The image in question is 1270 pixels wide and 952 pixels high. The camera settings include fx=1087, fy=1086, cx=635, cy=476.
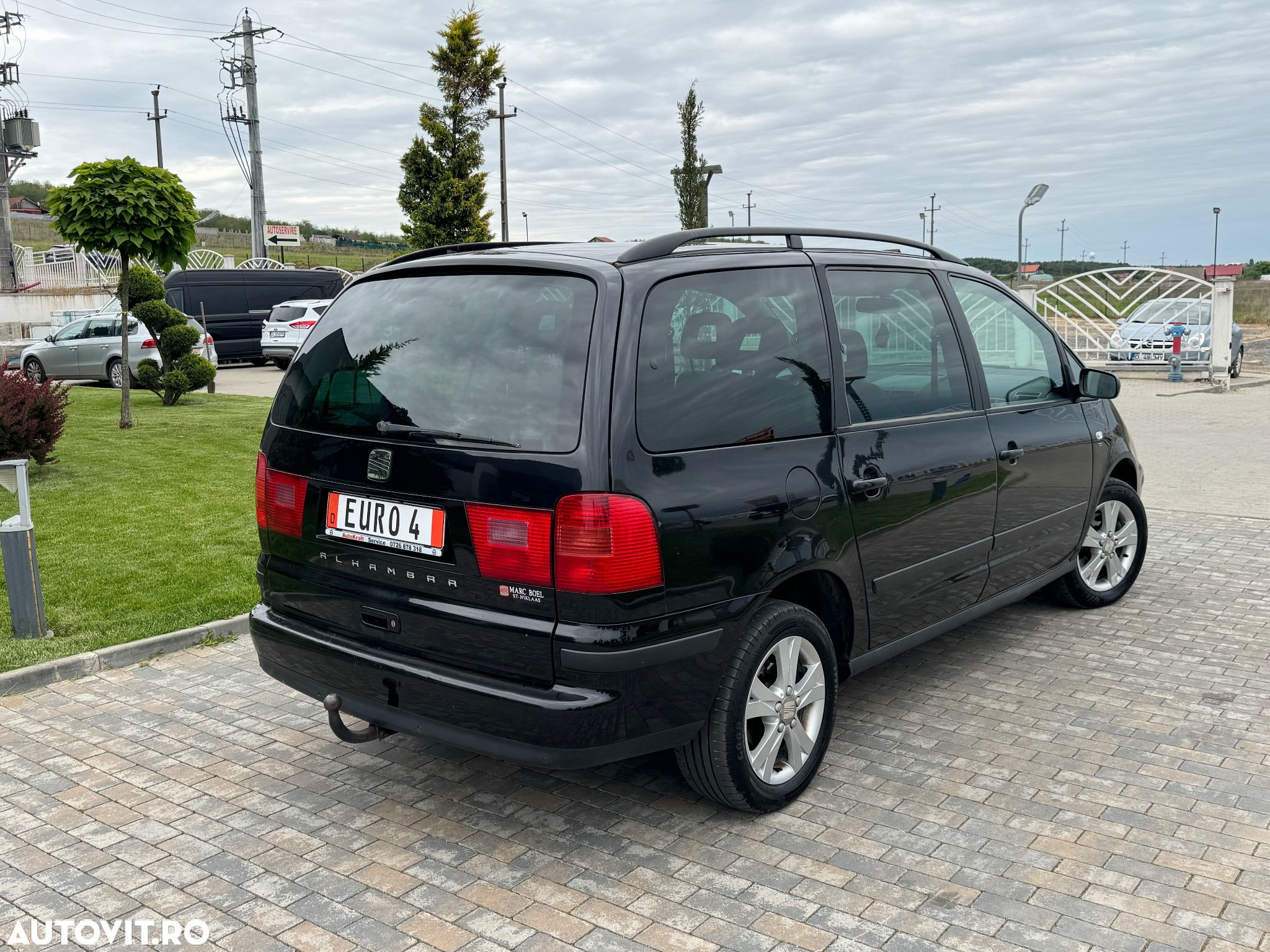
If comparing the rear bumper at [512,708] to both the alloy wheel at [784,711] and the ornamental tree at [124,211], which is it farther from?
the ornamental tree at [124,211]

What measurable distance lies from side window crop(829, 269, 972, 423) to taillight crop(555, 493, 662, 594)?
1305 mm

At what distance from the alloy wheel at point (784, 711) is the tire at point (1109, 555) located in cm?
276

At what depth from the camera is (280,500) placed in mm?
3932

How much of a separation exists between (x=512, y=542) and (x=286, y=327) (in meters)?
23.9

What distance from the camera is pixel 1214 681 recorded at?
16.4 feet

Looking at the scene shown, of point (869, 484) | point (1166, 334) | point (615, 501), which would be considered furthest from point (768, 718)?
point (1166, 334)

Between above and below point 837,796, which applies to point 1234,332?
above

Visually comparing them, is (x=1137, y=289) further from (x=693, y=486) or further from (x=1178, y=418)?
(x=693, y=486)

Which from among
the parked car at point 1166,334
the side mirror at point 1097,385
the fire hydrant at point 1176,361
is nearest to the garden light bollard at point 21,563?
the side mirror at point 1097,385

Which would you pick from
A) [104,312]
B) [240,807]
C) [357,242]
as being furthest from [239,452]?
[357,242]

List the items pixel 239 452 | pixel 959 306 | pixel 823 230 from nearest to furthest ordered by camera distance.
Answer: pixel 823 230 → pixel 959 306 → pixel 239 452

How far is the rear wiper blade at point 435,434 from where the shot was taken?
10.8 feet

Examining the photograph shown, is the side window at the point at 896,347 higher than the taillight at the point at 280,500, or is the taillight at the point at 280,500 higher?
the side window at the point at 896,347

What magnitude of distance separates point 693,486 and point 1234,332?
78.8ft
